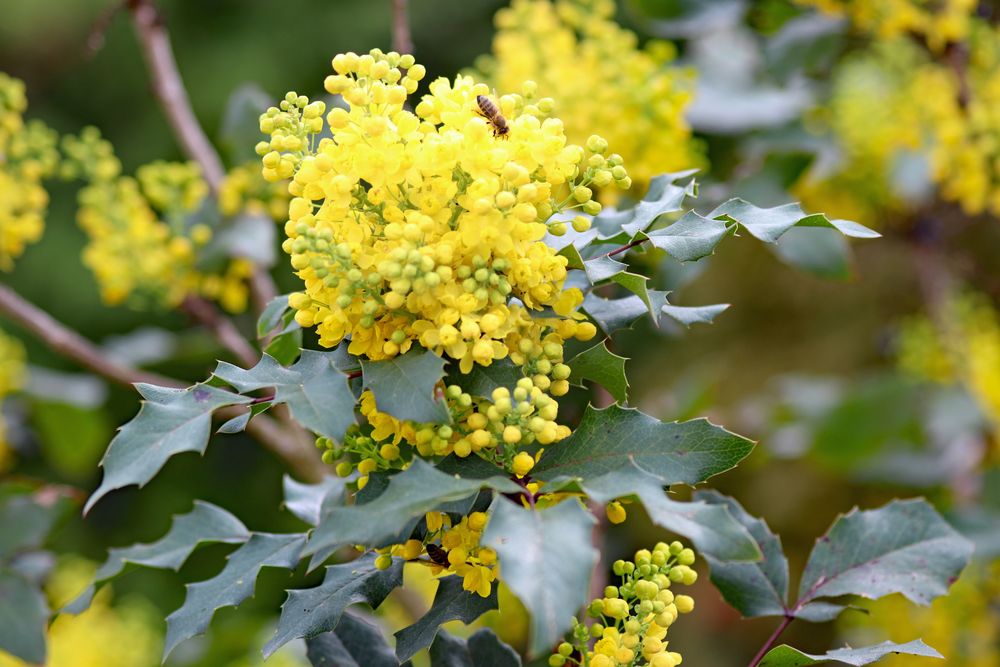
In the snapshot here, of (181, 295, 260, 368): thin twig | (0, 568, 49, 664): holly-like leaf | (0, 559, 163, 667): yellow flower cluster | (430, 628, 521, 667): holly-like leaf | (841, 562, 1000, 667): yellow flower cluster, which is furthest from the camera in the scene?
(0, 559, 163, 667): yellow flower cluster

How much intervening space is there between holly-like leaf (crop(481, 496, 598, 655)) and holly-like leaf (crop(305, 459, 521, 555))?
22 mm

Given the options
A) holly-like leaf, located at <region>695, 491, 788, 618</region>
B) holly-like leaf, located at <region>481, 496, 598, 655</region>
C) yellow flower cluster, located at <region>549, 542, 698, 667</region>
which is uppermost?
holly-like leaf, located at <region>481, 496, 598, 655</region>

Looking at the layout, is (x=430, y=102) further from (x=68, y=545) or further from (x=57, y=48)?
(x=57, y=48)

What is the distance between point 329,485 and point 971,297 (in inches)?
57.8

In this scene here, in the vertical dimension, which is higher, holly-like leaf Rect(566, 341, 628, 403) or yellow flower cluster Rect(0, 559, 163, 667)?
Answer: holly-like leaf Rect(566, 341, 628, 403)

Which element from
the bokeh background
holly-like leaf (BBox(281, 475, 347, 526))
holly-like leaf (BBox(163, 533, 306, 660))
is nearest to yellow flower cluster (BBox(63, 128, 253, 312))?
the bokeh background

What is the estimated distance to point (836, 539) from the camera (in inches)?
29.9

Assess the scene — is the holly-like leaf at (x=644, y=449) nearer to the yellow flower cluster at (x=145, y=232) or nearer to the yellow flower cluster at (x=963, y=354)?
the yellow flower cluster at (x=145, y=232)

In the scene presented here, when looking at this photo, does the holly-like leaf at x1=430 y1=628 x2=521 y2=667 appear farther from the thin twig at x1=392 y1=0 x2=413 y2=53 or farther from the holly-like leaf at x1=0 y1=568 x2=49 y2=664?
the thin twig at x1=392 y1=0 x2=413 y2=53

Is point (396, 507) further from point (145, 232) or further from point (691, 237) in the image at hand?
point (145, 232)

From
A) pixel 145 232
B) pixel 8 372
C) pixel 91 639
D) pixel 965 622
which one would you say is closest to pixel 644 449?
pixel 145 232

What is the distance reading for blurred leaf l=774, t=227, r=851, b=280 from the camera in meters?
1.21

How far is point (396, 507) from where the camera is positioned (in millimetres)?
474

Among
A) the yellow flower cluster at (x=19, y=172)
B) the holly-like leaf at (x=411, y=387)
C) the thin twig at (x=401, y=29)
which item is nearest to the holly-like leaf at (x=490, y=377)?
the holly-like leaf at (x=411, y=387)
